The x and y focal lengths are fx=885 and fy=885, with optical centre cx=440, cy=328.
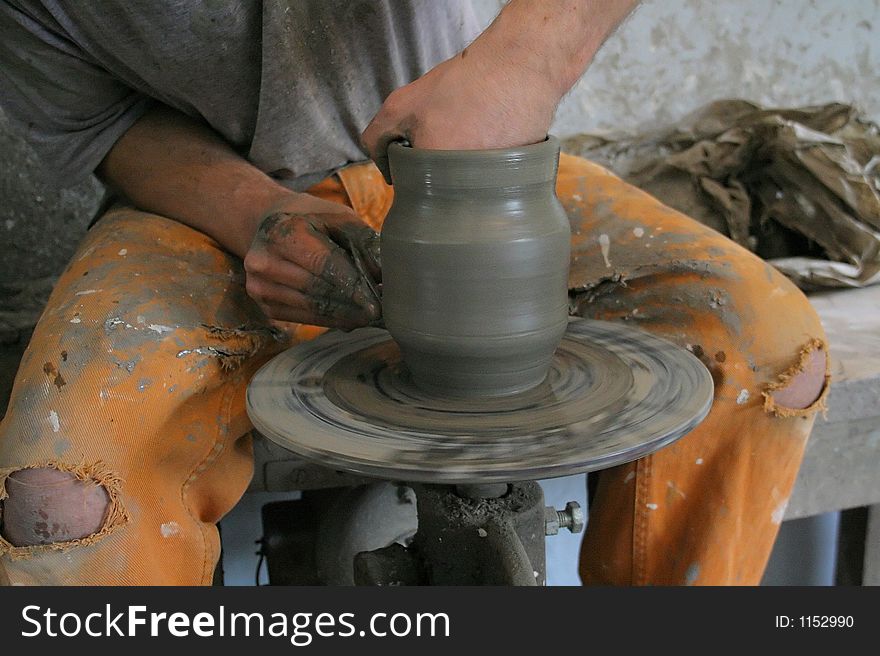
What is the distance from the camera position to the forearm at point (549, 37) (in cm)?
85

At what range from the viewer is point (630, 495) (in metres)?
1.06

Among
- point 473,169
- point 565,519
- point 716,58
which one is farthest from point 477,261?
point 716,58

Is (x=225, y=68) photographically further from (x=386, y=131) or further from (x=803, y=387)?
A: (x=803, y=387)

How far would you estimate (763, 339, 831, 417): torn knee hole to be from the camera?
1009 mm

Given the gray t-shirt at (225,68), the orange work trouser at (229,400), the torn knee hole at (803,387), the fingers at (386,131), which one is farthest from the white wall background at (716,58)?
the fingers at (386,131)

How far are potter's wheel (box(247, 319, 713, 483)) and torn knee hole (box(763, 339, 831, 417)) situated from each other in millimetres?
152

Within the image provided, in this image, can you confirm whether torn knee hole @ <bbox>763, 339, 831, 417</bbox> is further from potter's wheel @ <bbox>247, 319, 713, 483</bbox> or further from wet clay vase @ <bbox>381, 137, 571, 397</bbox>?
wet clay vase @ <bbox>381, 137, 571, 397</bbox>

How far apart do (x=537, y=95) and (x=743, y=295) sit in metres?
0.39

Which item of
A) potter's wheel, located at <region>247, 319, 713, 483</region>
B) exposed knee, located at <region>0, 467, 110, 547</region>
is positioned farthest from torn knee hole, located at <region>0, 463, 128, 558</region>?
potter's wheel, located at <region>247, 319, 713, 483</region>

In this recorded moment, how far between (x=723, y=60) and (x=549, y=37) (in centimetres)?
155

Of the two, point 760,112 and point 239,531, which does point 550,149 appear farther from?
point 760,112

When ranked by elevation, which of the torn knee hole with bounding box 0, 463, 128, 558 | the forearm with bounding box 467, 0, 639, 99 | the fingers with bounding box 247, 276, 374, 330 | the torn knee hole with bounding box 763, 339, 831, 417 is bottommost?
the torn knee hole with bounding box 763, 339, 831, 417

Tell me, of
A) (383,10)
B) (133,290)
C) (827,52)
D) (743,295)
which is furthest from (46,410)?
(827,52)

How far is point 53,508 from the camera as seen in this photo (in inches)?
33.9
